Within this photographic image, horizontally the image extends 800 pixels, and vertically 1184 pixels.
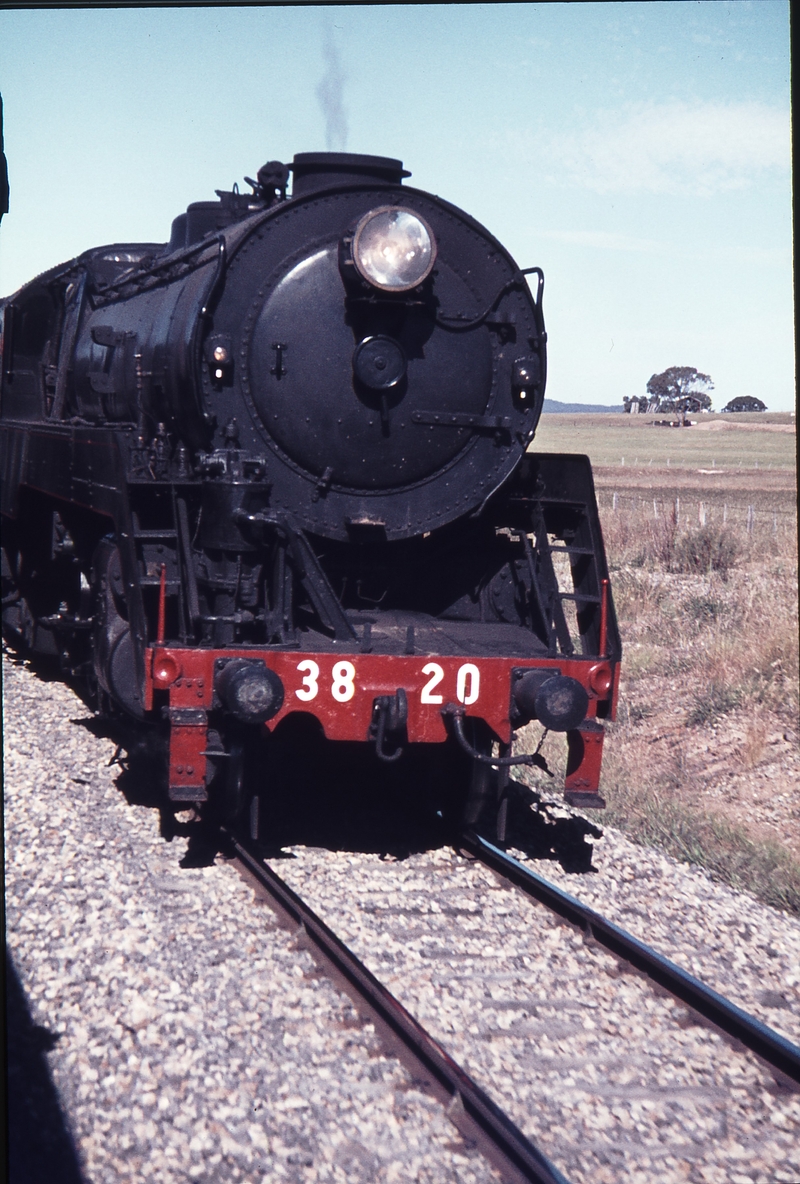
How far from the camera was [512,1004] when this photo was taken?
4.30 metres

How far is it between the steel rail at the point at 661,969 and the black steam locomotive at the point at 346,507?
432mm

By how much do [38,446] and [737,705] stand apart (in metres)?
Result: 5.79

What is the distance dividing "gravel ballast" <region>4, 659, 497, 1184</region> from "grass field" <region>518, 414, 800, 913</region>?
106 inches

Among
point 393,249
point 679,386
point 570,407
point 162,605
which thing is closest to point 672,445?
point 679,386

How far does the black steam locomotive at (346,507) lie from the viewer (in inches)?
211

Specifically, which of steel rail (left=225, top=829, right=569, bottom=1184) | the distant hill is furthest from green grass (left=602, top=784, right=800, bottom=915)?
the distant hill

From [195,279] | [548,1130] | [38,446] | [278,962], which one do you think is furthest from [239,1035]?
[38,446]

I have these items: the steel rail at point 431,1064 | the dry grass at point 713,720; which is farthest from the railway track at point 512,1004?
the dry grass at point 713,720

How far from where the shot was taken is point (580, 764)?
558cm

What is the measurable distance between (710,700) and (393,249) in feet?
17.7

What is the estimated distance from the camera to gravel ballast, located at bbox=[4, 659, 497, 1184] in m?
3.28

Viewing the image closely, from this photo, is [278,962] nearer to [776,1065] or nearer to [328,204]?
[776,1065]

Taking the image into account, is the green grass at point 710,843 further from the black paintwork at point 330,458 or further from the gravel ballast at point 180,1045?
the gravel ballast at point 180,1045

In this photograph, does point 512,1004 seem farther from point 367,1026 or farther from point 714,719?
point 714,719
